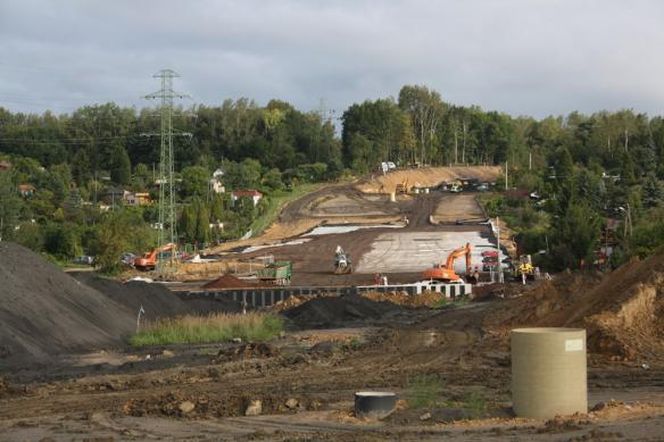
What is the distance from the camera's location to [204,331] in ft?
119

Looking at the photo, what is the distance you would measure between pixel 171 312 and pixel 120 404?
24.6m

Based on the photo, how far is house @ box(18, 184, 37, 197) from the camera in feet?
356

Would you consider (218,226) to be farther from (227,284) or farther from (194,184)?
(227,284)

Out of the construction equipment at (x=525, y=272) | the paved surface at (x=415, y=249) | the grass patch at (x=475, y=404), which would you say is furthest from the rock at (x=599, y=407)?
the paved surface at (x=415, y=249)

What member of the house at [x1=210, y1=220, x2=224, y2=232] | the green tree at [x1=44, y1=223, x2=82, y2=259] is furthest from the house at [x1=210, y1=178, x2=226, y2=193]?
the green tree at [x1=44, y1=223, x2=82, y2=259]

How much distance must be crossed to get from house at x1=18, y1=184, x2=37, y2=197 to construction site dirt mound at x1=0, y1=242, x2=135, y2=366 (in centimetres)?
7169

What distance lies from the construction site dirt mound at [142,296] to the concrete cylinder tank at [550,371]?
27.5m

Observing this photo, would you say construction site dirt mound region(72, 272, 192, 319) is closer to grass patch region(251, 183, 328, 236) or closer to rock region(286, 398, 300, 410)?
rock region(286, 398, 300, 410)

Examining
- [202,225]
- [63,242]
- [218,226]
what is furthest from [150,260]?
[218,226]

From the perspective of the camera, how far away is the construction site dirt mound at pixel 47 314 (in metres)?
30.4

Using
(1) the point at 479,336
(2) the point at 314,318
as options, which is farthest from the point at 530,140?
(1) the point at 479,336

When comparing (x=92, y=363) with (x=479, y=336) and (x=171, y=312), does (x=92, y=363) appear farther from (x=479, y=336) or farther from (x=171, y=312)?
(x=171, y=312)

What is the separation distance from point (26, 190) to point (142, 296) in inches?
2795

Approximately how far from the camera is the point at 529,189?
4665 inches
